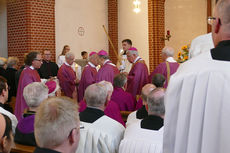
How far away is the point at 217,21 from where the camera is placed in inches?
80.4

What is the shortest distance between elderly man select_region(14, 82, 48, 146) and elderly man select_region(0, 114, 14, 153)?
1.16 meters

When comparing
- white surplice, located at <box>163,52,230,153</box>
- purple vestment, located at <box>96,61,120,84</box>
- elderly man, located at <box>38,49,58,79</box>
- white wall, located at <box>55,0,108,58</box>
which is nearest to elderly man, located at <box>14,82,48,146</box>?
white surplice, located at <box>163,52,230,153</box>

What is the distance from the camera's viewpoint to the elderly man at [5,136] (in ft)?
8.20

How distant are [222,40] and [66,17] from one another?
12.4 meters

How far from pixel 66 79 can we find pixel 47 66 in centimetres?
171

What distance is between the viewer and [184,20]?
18.0m

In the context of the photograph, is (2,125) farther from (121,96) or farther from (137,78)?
(137,78)

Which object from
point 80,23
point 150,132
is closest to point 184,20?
point 80,23

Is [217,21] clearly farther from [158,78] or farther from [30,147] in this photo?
[158,78]

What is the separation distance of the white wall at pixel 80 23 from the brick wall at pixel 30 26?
0.90 metres

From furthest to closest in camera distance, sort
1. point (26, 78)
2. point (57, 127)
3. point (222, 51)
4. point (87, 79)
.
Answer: point (87, 79)
point (26, 78)
point (57, 127)
point (222, 51)

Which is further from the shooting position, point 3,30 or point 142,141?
point 3,30

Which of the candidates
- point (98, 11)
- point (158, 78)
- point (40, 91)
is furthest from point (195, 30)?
point (40, 91)

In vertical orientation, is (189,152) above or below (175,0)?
below
